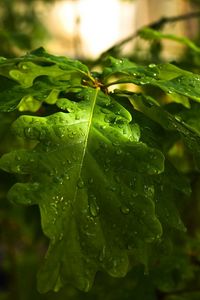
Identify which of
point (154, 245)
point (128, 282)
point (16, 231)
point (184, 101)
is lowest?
point (16, 231)

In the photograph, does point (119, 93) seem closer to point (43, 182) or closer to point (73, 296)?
point (43, 182)

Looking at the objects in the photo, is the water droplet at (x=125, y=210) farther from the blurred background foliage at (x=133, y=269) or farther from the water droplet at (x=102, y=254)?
the blurred background foliage at (x=133, y=269)

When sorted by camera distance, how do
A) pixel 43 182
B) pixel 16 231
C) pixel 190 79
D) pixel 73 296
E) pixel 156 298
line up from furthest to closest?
pixel 16 231 < pixel 73 296 < pixel 156 298 < pixel 190 79 < pixel 43 182

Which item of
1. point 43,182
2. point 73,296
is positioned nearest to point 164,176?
point 43,182

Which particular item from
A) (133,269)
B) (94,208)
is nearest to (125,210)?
(94,208)

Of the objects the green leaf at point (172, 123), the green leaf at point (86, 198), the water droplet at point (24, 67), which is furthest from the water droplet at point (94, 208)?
the water droplet at point (24, 67)

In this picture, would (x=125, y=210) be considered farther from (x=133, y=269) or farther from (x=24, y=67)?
(x=133, y=269)

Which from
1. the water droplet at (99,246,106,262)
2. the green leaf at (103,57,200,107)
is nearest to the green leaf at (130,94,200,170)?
the green leaf at (103,57,200,107)

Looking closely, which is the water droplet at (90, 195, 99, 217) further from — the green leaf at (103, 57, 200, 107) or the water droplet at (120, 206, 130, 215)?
the green leaf at (103, 57, 200, 107)
